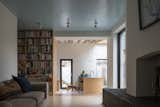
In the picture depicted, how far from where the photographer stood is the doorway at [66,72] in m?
13.4

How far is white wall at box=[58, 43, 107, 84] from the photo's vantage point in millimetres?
13305

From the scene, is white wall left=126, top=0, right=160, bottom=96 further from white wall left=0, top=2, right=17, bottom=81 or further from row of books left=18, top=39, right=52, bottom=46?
row of books left=18, top=39, right=52, bottom=46

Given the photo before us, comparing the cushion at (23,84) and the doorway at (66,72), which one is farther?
the doorway at (66,72)

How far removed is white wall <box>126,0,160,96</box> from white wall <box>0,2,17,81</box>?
2.92 m

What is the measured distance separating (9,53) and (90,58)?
26.2ft

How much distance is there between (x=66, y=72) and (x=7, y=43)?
26.1ft

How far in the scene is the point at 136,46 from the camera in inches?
148

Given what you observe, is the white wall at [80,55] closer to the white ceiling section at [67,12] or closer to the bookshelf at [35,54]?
the bookshelf at [35,54]

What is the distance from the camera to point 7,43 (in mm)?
5656

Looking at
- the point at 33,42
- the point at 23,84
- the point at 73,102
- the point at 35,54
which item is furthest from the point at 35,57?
the point at 23,84

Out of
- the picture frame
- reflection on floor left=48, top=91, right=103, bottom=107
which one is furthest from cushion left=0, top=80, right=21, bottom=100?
the picture frame

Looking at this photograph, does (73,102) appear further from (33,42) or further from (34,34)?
(34,34)

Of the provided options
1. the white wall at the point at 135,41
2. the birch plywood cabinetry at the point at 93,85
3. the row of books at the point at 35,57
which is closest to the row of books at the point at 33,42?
the row of books at the point at 35,57

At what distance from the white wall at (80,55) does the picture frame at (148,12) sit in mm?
9941
